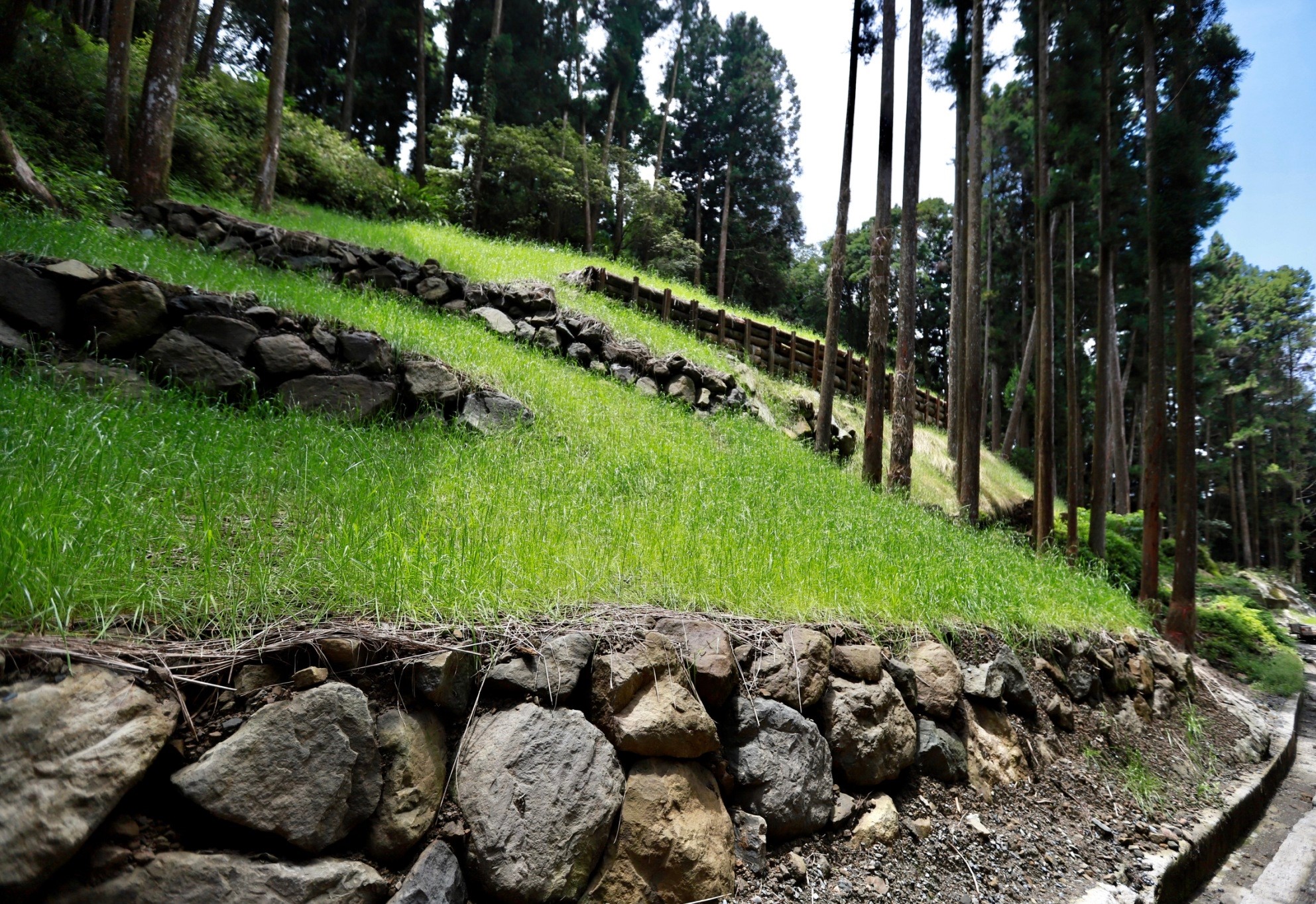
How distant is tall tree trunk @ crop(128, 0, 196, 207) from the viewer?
8570 mm

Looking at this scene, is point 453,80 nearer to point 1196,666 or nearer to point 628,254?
point 628,254

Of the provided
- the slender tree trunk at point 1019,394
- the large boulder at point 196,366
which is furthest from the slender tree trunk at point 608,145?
the large boulder at point 196,366

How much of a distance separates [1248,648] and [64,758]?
1426cm

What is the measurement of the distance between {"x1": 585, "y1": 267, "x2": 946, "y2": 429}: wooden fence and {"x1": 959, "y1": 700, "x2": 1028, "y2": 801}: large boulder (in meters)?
9.22

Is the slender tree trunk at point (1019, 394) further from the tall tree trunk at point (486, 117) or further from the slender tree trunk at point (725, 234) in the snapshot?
the tall tree trunk at point (486, 117)

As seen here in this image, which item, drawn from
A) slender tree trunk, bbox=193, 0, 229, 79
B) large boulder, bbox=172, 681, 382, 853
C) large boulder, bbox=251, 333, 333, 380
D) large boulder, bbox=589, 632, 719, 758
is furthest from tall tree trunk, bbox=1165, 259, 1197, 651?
slender tree trunk, bbox=193, 0, 229, 79

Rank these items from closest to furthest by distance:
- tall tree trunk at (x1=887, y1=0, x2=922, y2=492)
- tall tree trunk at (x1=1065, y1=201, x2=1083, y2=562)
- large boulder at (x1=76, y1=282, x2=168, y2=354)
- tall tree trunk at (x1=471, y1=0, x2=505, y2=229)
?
large boulder at (x1=76, y1=282, x2=168, y2=354) → tall tree trunk at (x1=887, y1=0, x2=922, y2=492) → tall tree trunk at (x1=1065, y1=201, x2=1083, y2=562) → tall tree trunk at (x1=471, y1=0, x2=505, y2=229)

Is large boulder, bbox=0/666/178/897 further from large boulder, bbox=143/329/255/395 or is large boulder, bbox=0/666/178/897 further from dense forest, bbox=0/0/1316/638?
dense forest, bbox=0/0/1316/638

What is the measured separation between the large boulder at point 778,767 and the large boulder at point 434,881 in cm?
129

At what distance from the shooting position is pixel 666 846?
8.05 ft

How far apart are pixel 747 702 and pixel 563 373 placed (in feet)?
19.9

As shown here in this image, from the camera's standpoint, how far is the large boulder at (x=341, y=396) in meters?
5.37

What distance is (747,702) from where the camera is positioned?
3035 millimetres

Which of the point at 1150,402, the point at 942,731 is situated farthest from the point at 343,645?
the point at 1150,402
